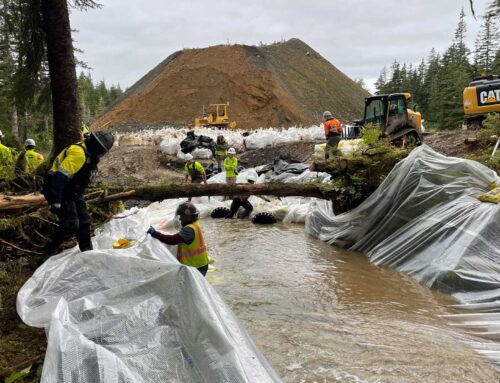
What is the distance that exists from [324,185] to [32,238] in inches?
191

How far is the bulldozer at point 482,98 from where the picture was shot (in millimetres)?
12664

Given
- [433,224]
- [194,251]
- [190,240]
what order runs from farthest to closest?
[433,224]
[194,251]
[190,240]

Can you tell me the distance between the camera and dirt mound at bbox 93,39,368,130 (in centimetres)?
3297

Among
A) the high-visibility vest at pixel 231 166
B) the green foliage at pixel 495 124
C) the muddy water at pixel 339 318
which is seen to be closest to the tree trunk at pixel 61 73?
the muddy water at pixel 339 318

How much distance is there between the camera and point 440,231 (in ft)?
17.5

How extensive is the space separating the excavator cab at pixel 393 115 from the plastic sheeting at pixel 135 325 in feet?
35.6

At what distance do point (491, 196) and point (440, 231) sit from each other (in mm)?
739

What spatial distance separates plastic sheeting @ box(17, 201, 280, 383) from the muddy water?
42.0 inches

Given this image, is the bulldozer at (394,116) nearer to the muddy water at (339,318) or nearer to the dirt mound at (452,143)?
the dirt mound at (452,143)

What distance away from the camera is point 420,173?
6.07 metres

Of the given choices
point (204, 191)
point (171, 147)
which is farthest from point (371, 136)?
point (171, 147)

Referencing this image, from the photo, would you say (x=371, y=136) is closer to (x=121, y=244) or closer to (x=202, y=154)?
(x=121, y=244)

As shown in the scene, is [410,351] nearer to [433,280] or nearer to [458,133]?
[433,280]

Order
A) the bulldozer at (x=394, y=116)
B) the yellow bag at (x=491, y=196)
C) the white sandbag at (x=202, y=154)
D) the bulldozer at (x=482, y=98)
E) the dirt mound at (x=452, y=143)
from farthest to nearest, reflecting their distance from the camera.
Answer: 1. the white sandbag at (x=202, y=154)
2. the bulldozer at (x=482, y=98)
3. the bulldozer at (x=394, y=116)
4. the dirt mound at (x=452, y=143)
5. the yellow bag at (x=491, y=196)
